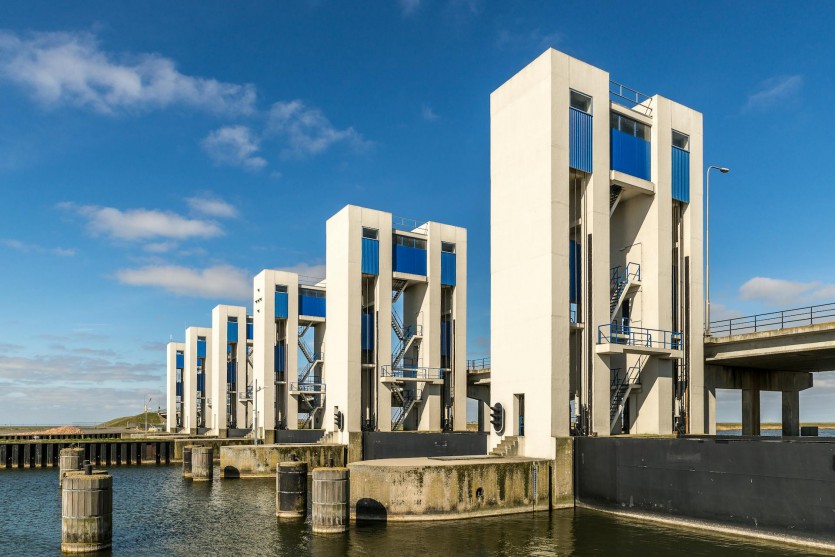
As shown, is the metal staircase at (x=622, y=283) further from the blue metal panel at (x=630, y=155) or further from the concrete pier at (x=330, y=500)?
the concrete pier at (x=330, y=500)

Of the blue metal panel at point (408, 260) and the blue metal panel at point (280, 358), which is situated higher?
the blue metal panel at point (408, 260)

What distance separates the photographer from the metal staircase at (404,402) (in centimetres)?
5347

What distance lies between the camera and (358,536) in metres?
25.6

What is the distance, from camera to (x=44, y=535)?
1096 inches

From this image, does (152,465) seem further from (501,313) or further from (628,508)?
(628,508)

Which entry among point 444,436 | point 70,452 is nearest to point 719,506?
point 444,436

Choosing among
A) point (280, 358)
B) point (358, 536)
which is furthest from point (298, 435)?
point (358, 536)

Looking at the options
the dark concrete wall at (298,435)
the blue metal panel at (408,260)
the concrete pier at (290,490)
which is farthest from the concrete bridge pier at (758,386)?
the dark concrete wall at (298,435)

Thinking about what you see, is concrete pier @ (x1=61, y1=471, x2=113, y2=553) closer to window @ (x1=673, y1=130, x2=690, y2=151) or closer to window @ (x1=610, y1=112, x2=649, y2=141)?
window @ (x1=610, y1=112, x2=649, y2=141)

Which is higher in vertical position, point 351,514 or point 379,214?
point 379,214

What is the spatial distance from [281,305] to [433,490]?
136 feet

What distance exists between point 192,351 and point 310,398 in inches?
1467

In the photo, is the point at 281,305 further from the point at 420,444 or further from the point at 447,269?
the point at 420,444

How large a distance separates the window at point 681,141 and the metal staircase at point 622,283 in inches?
272
